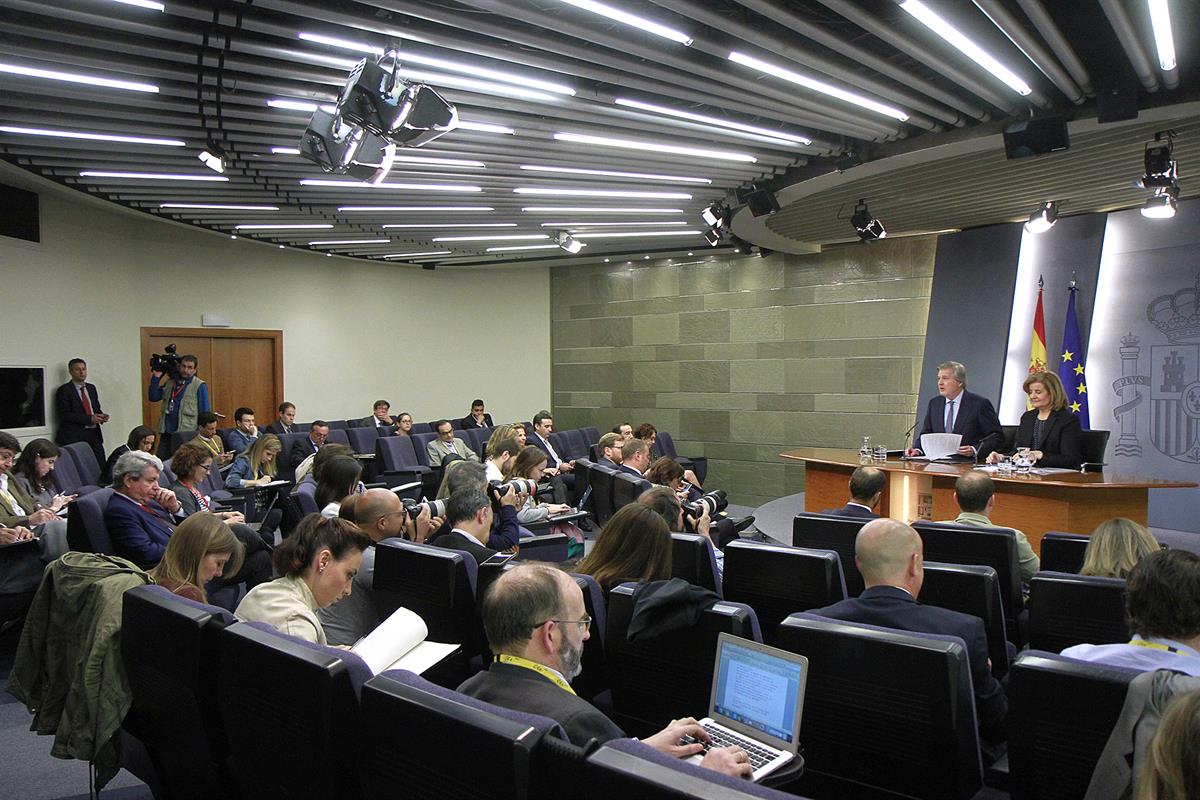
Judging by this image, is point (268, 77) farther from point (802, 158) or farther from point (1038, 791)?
point (1038, 791)

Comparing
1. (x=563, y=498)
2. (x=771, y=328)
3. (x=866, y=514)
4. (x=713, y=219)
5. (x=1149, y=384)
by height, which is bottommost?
(x=563, y=498)

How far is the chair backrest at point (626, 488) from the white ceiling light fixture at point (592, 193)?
2.78m

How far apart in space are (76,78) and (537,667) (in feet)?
14.7

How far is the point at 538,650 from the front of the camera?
1.92 m

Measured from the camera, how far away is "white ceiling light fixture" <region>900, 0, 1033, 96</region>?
3963 mm

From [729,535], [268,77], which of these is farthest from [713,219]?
[268,77]

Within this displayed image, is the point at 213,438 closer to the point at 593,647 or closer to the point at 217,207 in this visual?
the point at 217,207

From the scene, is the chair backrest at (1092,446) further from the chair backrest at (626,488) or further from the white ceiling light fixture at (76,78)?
the white ceiling light fixture at (76,78)

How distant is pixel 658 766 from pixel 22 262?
9.31 m

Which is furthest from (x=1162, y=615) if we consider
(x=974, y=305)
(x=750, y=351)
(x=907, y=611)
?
(x=750, y=351)

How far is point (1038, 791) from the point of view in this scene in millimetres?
1919

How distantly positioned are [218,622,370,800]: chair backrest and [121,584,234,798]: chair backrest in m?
0.16

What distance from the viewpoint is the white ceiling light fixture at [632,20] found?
378cm

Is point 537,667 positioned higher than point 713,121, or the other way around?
point 713,121
